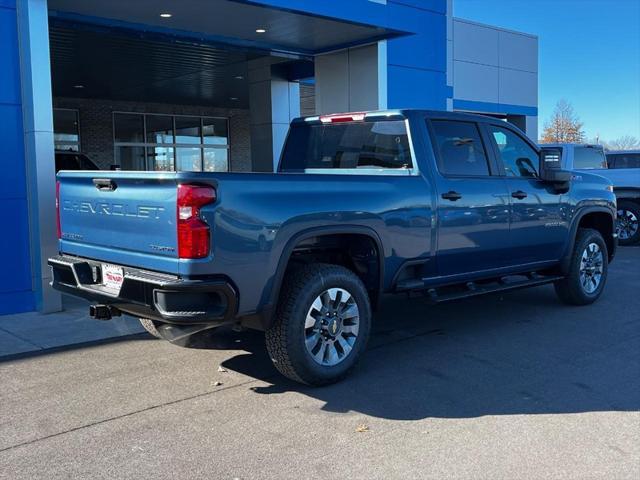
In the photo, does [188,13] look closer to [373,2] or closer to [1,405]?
[373,2]

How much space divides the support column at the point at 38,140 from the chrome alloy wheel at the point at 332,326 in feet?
13.3

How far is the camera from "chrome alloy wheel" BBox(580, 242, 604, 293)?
25.0ft

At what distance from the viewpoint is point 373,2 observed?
33.8ft

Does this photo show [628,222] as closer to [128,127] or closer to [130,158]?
[130,158]

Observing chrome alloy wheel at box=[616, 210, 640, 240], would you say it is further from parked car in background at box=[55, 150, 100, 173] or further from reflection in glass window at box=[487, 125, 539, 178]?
parked car in background at box=[55, 150, 100, 173]

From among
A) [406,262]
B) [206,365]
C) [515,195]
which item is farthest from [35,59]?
[515,195]

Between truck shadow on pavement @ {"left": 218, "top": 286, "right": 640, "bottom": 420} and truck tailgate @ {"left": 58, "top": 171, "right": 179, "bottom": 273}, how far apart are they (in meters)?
1.39

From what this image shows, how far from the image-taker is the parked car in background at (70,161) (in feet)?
42.4

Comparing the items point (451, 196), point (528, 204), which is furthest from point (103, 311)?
point (528, 204)

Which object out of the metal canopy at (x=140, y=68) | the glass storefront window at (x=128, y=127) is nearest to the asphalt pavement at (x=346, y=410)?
the metal canopy at (x=140, y=68)

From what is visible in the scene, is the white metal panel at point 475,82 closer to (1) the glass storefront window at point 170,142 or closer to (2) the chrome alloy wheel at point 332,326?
(1) the glass storefront window at point 170,142

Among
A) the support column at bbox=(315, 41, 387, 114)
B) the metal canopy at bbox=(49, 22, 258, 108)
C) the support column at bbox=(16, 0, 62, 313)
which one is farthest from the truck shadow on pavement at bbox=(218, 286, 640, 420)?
the metal canopy at bbox=(49, 22, 258, 108)

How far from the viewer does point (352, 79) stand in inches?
464

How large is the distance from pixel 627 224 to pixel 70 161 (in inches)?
472
